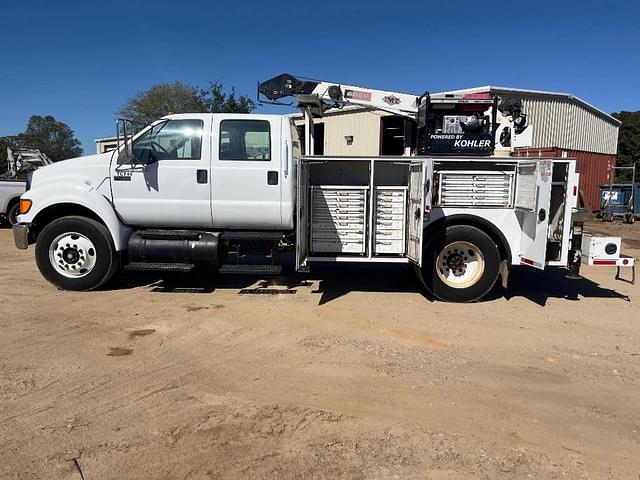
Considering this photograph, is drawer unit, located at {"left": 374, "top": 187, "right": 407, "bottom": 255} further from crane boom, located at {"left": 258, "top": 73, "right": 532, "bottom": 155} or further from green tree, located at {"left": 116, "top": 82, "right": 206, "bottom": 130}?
green tree, located at {"left": 116, "top": 82, "right": 206, "bottom": 130}

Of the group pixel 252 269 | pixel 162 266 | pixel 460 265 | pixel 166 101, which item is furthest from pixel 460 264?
pixel 166 101

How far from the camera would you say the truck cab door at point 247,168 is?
684 cm

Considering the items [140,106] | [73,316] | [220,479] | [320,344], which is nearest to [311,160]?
[320,344]

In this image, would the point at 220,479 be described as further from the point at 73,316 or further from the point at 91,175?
the point at 91,175

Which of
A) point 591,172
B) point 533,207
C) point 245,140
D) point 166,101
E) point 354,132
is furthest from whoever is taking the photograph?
point 166,101

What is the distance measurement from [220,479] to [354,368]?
1.93 m

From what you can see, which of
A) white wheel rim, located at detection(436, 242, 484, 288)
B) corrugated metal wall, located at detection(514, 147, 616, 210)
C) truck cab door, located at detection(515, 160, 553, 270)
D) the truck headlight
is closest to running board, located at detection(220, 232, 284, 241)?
white wheel rim, located at detection(436, 242, 484, 288)

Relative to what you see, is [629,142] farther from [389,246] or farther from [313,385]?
[313,385]

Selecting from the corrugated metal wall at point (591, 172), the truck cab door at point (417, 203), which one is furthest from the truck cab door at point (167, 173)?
the corrugated metal wall at point (591, 172)

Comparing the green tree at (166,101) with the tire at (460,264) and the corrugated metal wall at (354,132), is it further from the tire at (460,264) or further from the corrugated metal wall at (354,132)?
the tire at (460,264)

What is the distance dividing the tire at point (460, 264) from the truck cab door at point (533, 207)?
420mm

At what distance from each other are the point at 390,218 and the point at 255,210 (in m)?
1.91

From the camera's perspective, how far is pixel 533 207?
6.36m

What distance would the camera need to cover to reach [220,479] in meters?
2.95
